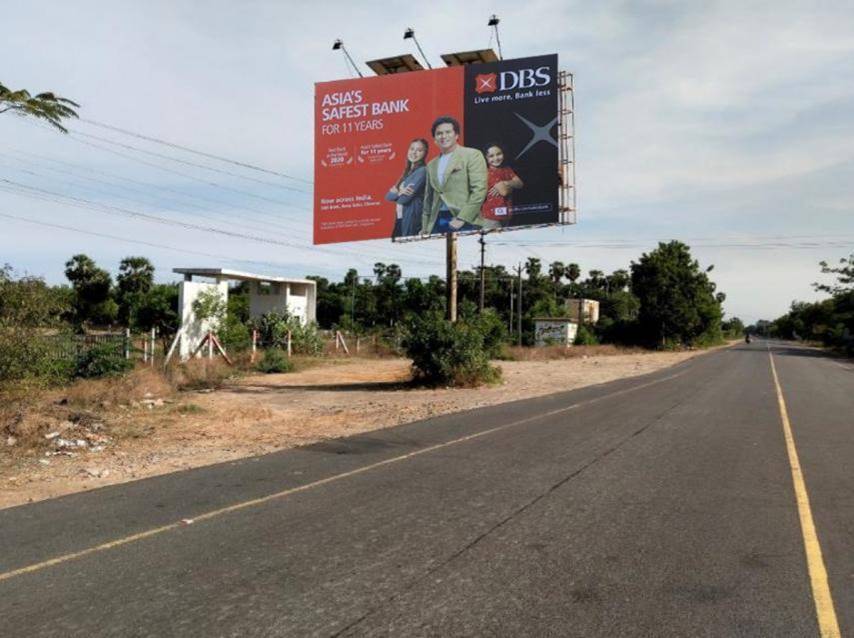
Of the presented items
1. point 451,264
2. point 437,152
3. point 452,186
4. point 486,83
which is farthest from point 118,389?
point 486,83

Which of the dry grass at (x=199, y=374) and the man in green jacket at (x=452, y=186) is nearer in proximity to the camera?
the dry grass at (x=199, y=374)

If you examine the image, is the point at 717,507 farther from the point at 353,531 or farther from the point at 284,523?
the point at 284,523

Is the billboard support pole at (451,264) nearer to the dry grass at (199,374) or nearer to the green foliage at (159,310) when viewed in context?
the dry grass at (199,374)

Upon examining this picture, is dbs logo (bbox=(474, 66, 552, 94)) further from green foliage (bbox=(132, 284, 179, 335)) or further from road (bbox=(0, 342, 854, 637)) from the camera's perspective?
green foliage (bbox=(132, 284, 179, 335))

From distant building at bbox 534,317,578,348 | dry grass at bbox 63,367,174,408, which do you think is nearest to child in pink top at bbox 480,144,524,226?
dry grass at bbox 63,367,174,408

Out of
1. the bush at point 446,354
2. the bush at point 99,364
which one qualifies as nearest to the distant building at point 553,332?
the bush at point 446,354

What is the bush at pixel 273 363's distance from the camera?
27875 mm

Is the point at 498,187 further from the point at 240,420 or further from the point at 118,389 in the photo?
the point at 118,389

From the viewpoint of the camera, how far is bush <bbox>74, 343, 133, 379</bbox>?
1773 centimetres

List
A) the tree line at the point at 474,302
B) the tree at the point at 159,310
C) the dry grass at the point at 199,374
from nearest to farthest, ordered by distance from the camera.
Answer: the dry grass at the point at 199,374 < the tree at the point at 159,310 < the tree line at the point at 474,302

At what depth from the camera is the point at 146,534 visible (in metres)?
5.81

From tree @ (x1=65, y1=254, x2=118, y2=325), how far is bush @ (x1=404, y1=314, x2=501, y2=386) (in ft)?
142

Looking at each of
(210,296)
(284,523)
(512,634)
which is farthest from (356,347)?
(512,634)

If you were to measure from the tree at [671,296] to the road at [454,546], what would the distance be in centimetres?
5289
